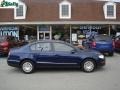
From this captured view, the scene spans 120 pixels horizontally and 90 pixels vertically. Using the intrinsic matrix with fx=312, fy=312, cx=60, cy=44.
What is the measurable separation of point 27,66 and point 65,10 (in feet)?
65.5

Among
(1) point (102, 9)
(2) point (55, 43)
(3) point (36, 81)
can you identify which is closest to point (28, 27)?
(1) point (102, 9)

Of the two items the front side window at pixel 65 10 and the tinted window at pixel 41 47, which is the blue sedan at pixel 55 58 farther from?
the front side window at pixel 65 10

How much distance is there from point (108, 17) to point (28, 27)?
8.44 m

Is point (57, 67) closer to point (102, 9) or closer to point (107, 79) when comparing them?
Answer: point (107, 79)

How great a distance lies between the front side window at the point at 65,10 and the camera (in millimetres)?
A: 32719

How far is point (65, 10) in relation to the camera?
109 ft

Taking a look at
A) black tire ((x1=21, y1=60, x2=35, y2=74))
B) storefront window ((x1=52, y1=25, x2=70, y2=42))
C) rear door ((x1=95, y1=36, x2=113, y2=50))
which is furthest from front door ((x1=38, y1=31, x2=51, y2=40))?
black tire ((x1=21, y1=60, x2=35, y2=74))

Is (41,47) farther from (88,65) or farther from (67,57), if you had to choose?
(88,65)

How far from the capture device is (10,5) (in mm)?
32156

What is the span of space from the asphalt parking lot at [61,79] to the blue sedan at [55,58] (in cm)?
35

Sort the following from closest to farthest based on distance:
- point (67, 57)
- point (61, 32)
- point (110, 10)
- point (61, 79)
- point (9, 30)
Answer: point (61, 79), point (67, 57), point (61, 32), point (9, 30), point (110, 10)

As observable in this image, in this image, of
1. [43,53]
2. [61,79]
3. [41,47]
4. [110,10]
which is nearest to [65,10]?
[110,10]

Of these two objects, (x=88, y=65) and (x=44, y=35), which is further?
(x=44, y=35)

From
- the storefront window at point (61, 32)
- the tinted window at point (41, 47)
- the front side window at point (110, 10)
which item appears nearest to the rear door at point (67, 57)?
the tinted window at point (41, 47)
